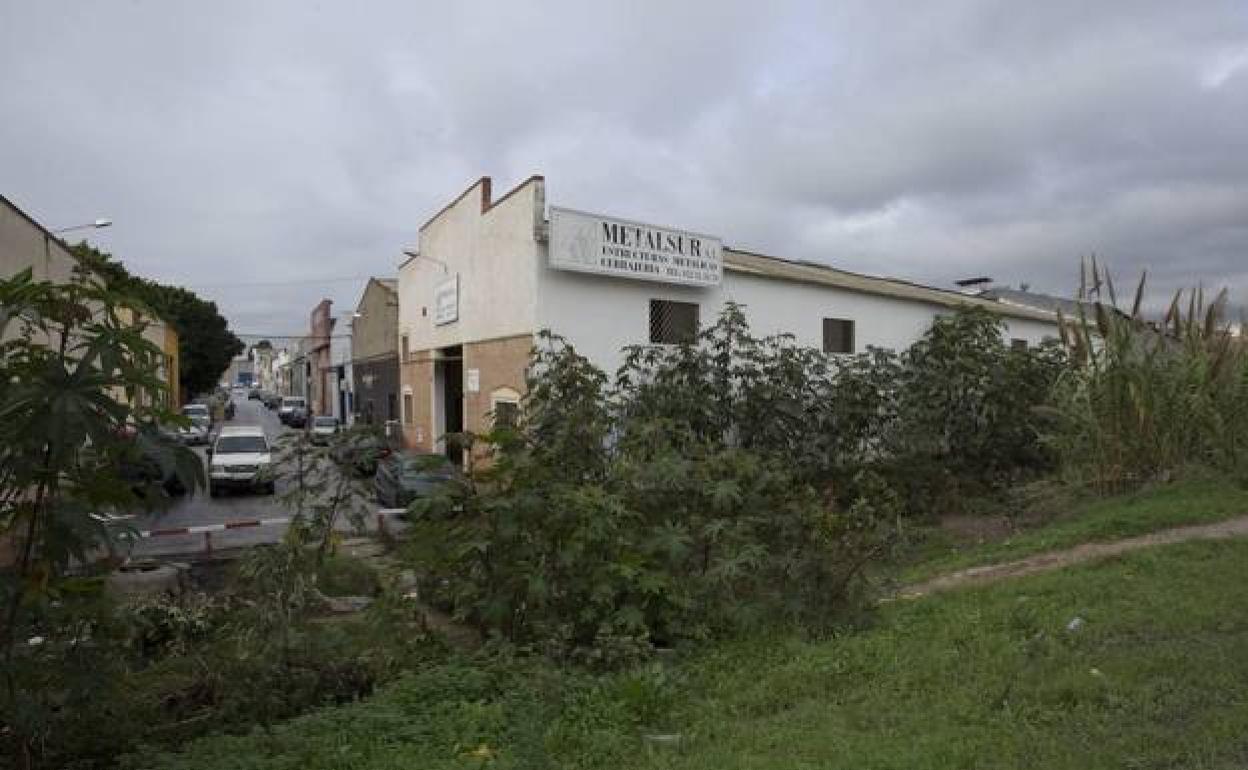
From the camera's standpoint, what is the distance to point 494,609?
503cm

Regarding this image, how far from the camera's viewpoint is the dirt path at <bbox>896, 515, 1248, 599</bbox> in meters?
7.00

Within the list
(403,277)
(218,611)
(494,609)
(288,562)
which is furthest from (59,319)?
(403,277)

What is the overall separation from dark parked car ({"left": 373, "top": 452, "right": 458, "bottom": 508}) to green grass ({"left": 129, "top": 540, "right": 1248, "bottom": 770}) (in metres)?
1.23

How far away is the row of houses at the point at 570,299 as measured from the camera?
Result: 44.4 ft

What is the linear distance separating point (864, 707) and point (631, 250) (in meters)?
10.5

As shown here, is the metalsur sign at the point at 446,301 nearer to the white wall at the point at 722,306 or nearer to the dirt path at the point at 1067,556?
the white wall at the point at 722,306

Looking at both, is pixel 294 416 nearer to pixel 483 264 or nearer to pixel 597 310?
pixel 483 264

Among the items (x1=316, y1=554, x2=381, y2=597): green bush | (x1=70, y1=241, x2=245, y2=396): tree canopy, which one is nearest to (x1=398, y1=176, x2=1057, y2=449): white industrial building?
(x1=316, y1=554, x2=381, y2=597): green bush

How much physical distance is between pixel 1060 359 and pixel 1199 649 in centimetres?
1374

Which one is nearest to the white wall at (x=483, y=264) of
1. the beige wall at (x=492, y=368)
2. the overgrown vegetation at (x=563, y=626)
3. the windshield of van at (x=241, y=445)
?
the beige wall at (x=492, y=368)

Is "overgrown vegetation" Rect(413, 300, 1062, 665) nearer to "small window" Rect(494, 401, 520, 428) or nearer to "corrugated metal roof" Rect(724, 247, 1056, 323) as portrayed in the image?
"small window" Rect(494, 401, 520, 428)

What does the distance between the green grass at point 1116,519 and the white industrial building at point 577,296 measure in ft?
21.0

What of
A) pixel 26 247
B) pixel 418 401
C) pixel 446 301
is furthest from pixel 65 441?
pixel 418 401

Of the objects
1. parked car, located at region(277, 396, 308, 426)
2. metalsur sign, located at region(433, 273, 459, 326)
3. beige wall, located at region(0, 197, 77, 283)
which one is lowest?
parked car, located at region(277, 396, 308, 426)
